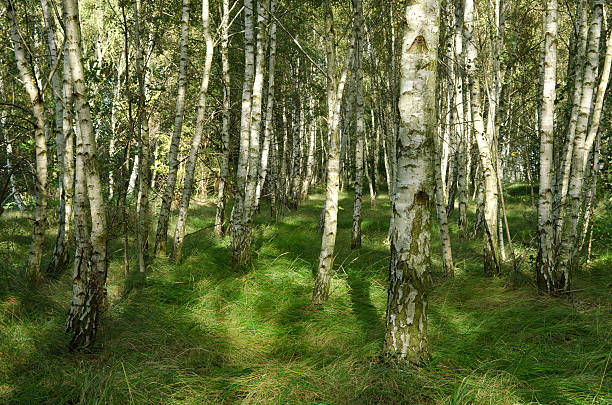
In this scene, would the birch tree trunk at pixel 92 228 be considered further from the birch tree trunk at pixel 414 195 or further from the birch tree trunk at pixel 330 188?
the birch tree trunk at pixel 414 195

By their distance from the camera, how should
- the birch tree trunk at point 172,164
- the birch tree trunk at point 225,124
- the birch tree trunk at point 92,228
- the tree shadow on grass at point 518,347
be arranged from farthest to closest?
the birch tree trunk at point 225,124 → the birch tree trunk at point 172,164 → the birch tree trunk at point 92,228 → the tree shadow on grass at point 518,347

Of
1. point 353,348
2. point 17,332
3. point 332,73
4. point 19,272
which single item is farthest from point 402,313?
point 19,272

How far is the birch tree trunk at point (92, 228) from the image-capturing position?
412 centimetres

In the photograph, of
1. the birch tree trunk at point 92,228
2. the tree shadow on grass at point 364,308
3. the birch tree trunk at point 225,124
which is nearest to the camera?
the birch tree trunk at point 92,228

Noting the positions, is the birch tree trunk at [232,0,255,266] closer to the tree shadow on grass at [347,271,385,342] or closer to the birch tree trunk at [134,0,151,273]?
the birch tree trunk at [134,0,151,273]

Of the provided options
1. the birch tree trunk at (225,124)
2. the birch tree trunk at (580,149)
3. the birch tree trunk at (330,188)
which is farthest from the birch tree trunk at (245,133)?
the birch tree trunk at (580,149)

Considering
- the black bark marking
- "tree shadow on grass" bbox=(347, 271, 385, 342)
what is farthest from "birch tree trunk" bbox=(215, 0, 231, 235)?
the black bark marking

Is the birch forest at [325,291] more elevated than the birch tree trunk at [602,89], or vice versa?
the birch tree trunk at [602,89]

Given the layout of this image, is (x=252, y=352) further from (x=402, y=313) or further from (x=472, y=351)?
(x=472, y=351)

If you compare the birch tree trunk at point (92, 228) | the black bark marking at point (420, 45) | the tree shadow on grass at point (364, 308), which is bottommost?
the tree shadow on grass at point (364, 308)

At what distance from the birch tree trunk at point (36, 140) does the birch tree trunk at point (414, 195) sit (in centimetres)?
518

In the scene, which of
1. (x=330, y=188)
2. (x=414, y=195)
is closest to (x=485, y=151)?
(x=330, y=188)

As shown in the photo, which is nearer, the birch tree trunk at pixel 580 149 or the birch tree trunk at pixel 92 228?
the birch tree trunk at pixel 92 228

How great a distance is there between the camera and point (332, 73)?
5566mm
